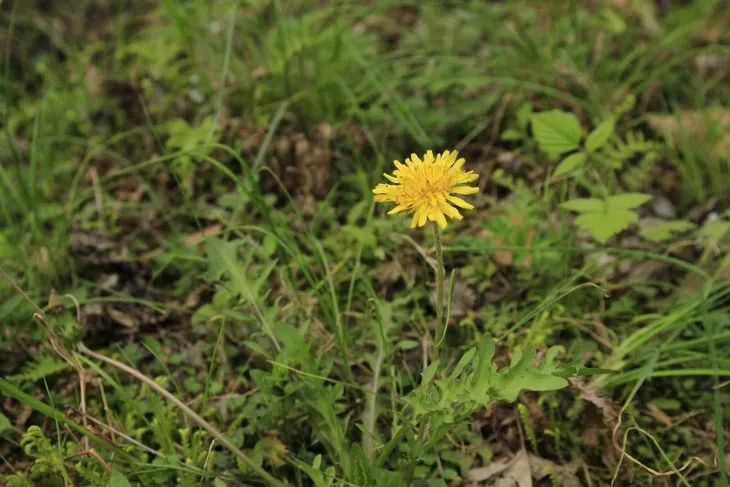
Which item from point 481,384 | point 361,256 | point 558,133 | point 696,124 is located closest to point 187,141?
point 361,256

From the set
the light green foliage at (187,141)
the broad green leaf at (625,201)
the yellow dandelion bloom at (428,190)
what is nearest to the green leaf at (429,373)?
the yellow dandelion bloom at (428,190)

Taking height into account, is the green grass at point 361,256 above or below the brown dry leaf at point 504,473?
above

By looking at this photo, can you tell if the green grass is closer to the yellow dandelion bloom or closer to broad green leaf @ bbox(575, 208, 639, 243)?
broad green leaf @ bbox(575, 208, 639, 243)

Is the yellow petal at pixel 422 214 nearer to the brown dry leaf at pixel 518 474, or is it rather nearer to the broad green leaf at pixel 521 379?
the broad green leaf at pixel 521 379

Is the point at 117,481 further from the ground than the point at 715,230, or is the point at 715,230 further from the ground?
the point at 117,481

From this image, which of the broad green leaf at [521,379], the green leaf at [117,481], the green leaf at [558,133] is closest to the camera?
the broad green leaf at [521,379]

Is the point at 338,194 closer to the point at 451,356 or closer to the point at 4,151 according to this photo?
the point at 451,356

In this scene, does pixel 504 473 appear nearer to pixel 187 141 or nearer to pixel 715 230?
pixel 715 230
